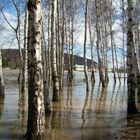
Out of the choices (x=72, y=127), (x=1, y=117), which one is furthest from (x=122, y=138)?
(x=1, y=117)

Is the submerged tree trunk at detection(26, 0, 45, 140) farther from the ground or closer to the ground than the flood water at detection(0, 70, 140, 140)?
farther from the ground

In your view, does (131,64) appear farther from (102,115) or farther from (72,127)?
(72,127)

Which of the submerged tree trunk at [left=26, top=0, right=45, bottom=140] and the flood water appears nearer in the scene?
the submerged tree trunk at [left=26, top=0, right=45, bottom=140]

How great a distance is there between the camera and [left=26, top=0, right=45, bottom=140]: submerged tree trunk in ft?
27.0

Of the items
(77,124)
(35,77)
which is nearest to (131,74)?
(77,124)

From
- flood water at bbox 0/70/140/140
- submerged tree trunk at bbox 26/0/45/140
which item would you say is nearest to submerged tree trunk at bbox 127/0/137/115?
flood water at bbox 0/70/140/140

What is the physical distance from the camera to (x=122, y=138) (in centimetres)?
848

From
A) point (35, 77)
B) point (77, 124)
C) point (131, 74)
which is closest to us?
point (35, 77)

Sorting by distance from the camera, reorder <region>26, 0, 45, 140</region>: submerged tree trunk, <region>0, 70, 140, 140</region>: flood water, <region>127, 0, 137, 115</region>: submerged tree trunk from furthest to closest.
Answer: <region>127, 0, 137, 115</region>: submerged tree trunk → <region>0, 70, 140, 140</region>: flood water → <region>26, 0, 45, 140</region>: submerged tree trunk

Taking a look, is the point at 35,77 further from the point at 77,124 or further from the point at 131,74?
the point at 131,74

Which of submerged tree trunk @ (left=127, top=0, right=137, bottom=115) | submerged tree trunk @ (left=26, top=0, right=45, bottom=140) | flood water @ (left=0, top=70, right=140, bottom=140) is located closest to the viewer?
submerged tree trunk @ (left=26, top=0, right=45, bottom=140)

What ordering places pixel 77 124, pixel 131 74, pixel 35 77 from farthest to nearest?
1. pixel 131 74
2. pixel 77 124
3. pixel 35 77

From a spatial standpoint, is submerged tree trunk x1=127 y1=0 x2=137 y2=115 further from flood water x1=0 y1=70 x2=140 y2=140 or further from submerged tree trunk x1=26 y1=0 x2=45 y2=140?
submerged tree trunk x1=26 y1=0 x2=45 y2=140

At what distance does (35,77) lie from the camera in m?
8.32
